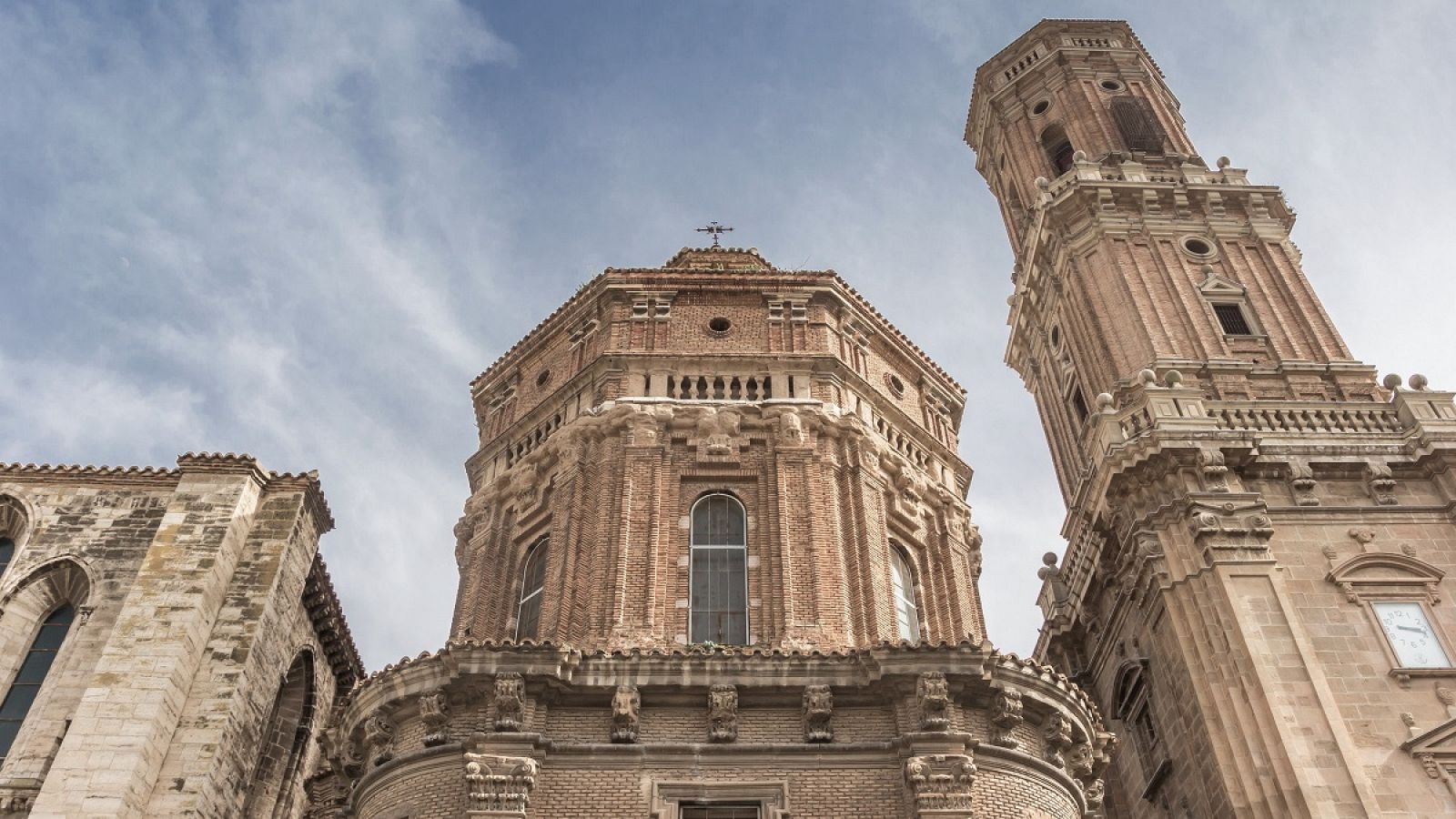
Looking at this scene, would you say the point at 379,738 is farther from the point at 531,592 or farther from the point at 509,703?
the point at 531,592

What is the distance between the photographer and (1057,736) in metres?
17.0

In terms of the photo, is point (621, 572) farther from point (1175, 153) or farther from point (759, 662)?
point (1175, 153)

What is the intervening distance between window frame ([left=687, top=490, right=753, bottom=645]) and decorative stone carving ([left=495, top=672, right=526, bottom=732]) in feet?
→ 11.7

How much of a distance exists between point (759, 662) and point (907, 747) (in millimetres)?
2170

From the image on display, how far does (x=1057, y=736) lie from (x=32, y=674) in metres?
16.0

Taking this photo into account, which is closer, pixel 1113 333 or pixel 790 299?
pixel 790 299

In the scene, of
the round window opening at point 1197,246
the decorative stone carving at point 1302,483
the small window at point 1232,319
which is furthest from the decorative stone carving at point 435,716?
the round window opening at point 1197,246

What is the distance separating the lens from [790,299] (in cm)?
2494

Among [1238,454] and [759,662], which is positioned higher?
[1238,454]

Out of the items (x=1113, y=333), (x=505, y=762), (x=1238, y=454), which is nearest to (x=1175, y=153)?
(x=1113, y=333)

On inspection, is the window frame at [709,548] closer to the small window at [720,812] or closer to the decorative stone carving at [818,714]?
the decorative stone carving at [818,714]

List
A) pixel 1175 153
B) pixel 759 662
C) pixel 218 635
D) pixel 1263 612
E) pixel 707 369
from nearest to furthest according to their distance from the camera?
1. pixel 759 662
2. pixel 218 635
3. pixel 1263 612
4. pixel 707 369
5. pixel 1175 153

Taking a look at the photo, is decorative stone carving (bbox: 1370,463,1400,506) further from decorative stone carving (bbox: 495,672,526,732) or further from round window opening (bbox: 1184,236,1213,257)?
decorative stone carving (bbox: 495,672,526,732)

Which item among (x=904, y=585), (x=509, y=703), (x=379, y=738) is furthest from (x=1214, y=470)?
(x=379, y=738)
